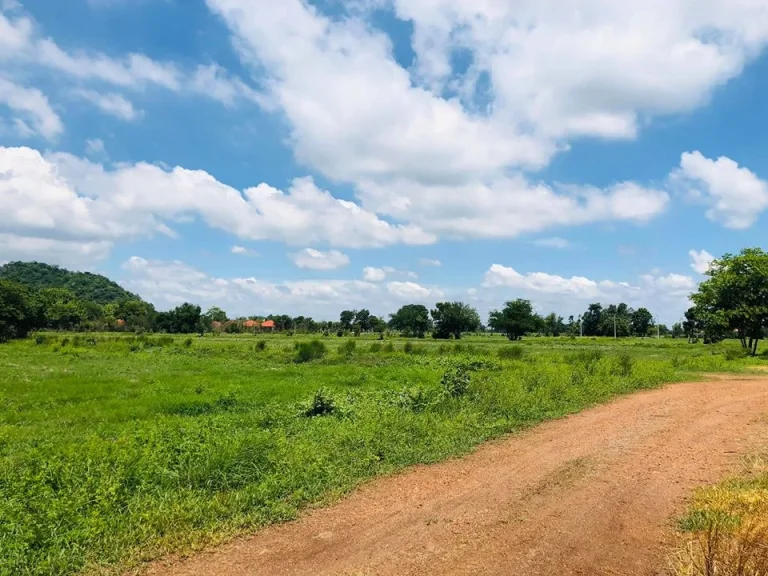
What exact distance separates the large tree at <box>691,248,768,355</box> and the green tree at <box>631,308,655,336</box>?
97849mm

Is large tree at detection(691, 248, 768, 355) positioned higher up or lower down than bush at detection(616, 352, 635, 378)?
higher up

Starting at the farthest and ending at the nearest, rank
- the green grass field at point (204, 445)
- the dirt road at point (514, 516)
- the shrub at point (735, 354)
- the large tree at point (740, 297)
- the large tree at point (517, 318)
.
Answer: the large tree at point (517, 318) → the large tree at point (740, 297) → the shrub at point (735, 354) → the green grass field at point (204, 445) → the dirt road at point (514, 516)

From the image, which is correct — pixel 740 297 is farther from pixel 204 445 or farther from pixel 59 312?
pixel 59 312

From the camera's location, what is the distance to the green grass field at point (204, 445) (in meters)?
5.79

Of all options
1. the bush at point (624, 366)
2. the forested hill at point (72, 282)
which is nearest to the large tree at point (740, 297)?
the bush at point (624, 366)

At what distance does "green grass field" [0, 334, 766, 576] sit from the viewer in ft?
19.0

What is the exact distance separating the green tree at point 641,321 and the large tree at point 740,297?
97.8m

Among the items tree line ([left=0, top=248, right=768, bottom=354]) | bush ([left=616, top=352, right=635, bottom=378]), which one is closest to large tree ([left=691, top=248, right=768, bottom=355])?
tree line ([left=0, top=248, right=768, bottom=354])

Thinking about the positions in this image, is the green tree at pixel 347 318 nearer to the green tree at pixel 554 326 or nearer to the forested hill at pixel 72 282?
the green tree at pixel 554 326

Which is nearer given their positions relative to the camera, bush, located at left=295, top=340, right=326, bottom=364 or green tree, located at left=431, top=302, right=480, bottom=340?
bush, located at left=295, top=340, right=326, bottom=364

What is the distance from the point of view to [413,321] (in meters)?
115

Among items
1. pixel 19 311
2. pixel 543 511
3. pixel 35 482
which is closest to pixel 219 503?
pixel 35 482

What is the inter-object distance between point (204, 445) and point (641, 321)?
458ft

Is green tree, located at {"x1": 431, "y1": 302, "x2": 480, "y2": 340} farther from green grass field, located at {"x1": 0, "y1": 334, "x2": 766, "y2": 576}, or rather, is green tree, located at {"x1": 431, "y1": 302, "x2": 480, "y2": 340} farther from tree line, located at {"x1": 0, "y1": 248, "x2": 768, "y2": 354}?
green grass field, located at {"x1": 0, "y1": 334, "x2": 766, "y2": 576}
